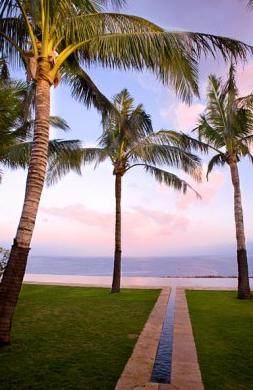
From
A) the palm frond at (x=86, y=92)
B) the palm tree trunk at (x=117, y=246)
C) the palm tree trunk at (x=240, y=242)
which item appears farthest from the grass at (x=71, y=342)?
the palm frond at (x=86, y=92)

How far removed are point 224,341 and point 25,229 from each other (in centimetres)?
440

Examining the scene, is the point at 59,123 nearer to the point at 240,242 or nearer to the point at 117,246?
the point at 117,246

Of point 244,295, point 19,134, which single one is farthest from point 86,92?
point 244,295

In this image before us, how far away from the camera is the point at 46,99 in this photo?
730cm

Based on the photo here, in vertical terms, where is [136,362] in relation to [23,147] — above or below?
below

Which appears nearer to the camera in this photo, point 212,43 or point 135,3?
point 212,43

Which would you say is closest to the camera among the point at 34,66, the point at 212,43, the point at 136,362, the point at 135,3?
the point at 136,362

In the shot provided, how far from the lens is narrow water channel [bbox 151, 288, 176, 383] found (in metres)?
5.10

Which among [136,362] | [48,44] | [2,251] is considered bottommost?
[136,362]

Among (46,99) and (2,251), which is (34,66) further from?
(2,251)

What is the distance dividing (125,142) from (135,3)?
23.3ft

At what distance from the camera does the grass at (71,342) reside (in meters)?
4.81

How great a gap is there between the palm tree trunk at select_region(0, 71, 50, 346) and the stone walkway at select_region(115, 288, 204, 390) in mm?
2272

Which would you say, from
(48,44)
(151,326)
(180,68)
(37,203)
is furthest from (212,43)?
(151,326)
